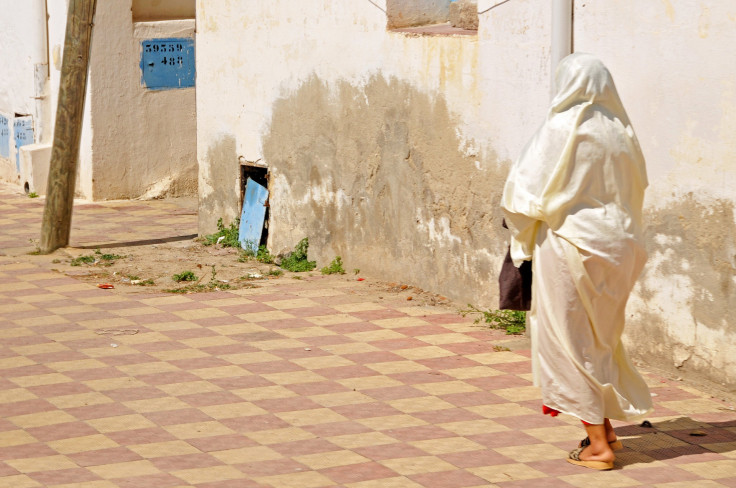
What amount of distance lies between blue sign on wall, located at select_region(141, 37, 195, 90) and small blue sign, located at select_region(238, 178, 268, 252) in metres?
3.81

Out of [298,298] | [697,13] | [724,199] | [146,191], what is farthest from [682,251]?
[146,191]

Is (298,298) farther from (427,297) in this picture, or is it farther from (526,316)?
(526,316)

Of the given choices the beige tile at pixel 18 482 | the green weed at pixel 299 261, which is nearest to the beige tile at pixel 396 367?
the beige tile at pixel 18 482

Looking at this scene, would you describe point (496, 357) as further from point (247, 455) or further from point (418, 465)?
point (247, 455)

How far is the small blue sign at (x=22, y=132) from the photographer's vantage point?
15398 millimetres

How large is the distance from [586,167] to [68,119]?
22.0ft

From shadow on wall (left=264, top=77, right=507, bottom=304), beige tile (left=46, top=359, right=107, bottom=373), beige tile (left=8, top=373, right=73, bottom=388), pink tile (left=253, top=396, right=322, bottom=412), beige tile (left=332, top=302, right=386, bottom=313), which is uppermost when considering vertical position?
shadow on wall (left=264, top=77, right=507, bottom=304)

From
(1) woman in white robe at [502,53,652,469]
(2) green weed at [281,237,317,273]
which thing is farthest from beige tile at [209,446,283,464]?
(2) green weed at [281,237,317,273]

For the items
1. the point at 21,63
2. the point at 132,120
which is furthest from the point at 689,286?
the point at 21,63

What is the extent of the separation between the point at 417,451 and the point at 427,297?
3.29 metres

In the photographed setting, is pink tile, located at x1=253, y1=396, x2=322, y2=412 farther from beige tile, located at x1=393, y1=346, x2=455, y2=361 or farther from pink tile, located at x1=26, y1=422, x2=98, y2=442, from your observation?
beige tile, located at x1=393, y1=346, x2=455, y2=361

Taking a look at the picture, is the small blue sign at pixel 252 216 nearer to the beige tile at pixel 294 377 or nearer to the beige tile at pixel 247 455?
the beige tile at pixel 294 377

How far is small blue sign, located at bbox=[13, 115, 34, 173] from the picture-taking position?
15.4 meters

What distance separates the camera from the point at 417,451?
5906 mm
